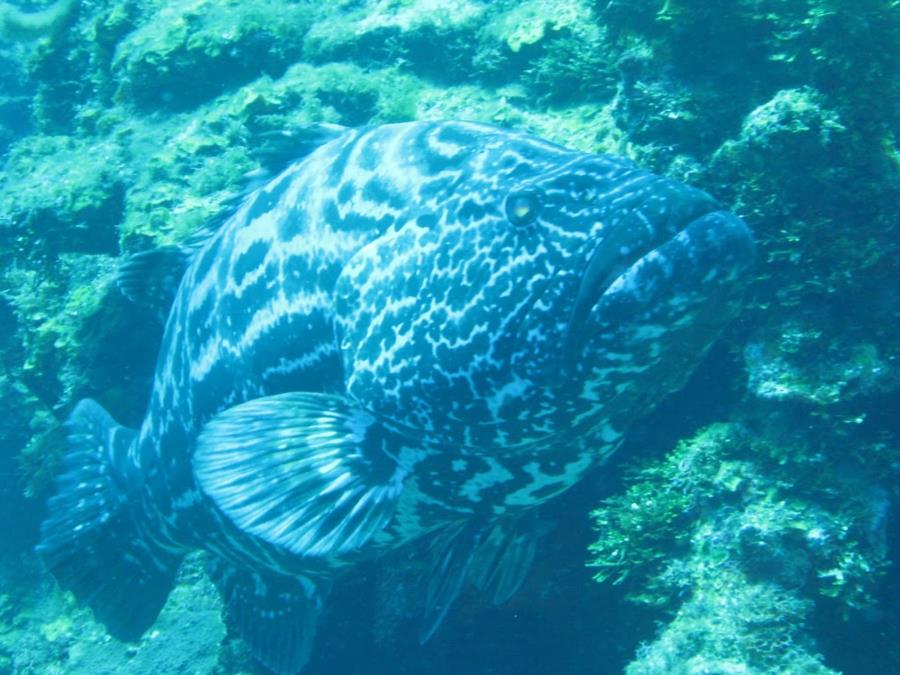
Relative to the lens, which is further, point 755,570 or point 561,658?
point 561,658

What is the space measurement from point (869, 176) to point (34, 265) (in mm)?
7486

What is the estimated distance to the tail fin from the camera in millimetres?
5125

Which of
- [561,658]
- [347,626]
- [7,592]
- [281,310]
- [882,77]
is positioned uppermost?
[882,77]

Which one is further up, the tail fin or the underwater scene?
the underwater scene

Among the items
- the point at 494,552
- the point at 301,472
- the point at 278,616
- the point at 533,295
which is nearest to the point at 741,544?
the point at 494,552

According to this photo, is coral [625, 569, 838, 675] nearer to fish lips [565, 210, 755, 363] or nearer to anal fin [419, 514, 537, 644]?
anal fin [419, 514, 537, 644]

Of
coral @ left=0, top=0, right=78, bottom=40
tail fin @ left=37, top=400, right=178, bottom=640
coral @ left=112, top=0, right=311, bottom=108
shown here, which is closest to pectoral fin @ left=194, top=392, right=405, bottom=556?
tail fin @ left=37, top=400, right=178, bottom=640

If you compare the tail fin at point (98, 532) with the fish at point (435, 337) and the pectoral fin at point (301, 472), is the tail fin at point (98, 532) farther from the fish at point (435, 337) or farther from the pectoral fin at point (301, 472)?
the pectoral fin at point (301, 472)

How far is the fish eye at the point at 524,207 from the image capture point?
2.69 m

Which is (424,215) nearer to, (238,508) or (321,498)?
(321,498)

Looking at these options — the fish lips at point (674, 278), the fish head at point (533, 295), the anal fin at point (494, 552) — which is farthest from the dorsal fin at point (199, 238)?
the anal fin at point (494, 552)

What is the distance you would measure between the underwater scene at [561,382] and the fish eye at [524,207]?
11 mm

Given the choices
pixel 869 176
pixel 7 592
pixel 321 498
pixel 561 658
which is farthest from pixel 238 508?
pixel 7 592

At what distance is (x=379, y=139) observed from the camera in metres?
3.47
